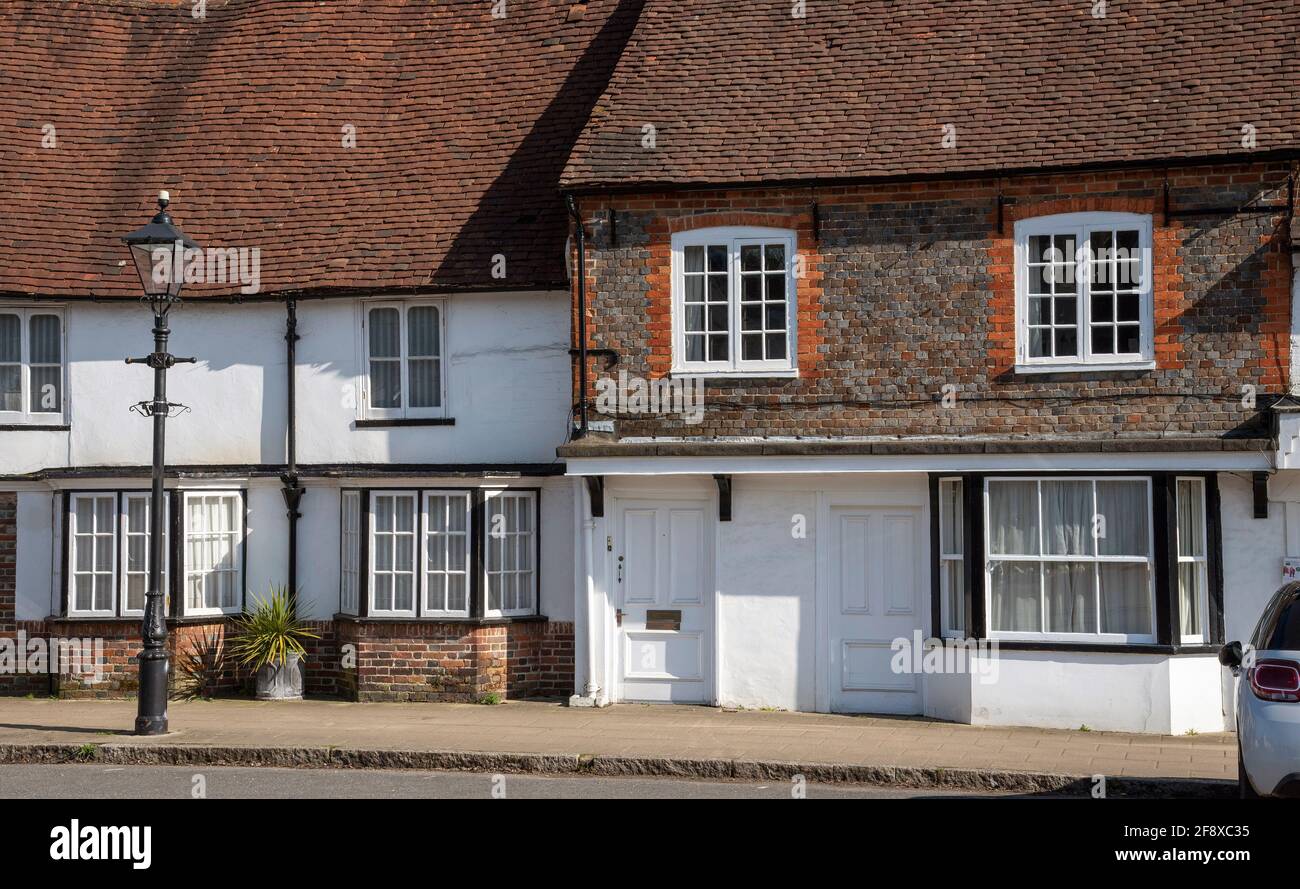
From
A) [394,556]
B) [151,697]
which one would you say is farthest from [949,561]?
[151,697]

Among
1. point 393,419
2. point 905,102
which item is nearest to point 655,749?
point 393,419

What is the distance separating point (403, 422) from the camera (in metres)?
17.2

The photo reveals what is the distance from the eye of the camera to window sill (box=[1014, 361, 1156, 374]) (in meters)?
14.6

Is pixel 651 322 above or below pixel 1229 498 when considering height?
above

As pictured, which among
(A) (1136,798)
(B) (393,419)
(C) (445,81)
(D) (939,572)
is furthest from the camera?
(C) (445,81)

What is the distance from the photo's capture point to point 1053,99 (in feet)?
50.5

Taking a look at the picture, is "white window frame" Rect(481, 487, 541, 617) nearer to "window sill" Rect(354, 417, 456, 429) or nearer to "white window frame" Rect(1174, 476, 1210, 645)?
"window sill" Rect(354, 417, 456, 429)

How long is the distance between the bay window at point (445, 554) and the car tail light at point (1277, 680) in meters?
9.13

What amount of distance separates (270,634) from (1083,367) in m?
9.07

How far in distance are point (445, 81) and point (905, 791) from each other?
1154 centimetres

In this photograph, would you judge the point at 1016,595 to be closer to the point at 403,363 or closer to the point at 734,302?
the point at 734,302

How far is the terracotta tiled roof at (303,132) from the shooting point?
17.5 meters

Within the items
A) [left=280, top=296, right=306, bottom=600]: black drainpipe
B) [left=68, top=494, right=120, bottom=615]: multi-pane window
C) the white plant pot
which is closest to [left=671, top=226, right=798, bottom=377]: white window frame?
[left=280, top=296, right=306, bottom=600]: black drainpipe

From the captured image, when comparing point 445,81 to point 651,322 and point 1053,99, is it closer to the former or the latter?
point 651,322
